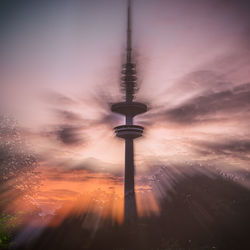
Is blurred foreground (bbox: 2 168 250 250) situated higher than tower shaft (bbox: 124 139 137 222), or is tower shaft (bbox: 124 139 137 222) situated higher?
tower shaft (bbox: 124 139 137 222)

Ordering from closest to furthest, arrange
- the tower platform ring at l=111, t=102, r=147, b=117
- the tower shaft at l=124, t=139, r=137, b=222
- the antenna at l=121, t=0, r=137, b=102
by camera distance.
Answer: the tower shaft at l=124, t=139, r=137, b=222, the tower platform ring at l=111, t=102, r=147, b=117, the antenna at l=121, t=0, r=137, b=102

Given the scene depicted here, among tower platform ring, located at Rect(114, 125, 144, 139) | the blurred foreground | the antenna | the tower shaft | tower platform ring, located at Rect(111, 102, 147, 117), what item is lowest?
the blurred foreground

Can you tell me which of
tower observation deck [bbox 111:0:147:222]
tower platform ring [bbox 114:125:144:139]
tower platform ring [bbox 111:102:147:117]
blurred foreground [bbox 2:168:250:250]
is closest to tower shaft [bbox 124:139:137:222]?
tower observation deck [bbox 111:0:147:222]

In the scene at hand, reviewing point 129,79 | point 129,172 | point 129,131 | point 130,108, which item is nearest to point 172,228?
point 129,131

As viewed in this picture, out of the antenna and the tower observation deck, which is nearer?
the tower observation deck

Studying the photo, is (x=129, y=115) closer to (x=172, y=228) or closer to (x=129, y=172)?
(x=129, y=172)

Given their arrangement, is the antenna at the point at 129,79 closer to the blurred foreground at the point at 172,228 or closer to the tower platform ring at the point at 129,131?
the tower platform ring at the point at 129,131

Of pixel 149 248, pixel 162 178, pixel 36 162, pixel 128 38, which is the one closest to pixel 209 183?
pixel 162 178

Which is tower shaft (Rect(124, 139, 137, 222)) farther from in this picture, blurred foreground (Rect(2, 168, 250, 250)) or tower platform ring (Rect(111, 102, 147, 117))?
blurred foreground (Rect(2, 168, 250, 250))

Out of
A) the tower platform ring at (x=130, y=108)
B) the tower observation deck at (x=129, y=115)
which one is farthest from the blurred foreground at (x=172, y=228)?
the tower platform ring at (x=130, y=108)

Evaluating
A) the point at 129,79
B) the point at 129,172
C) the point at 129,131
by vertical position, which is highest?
the point at 129,79
